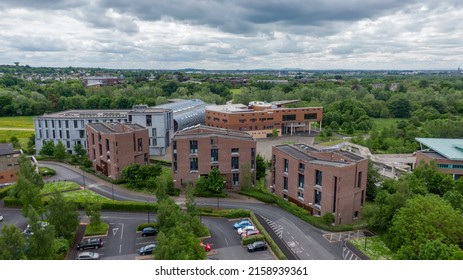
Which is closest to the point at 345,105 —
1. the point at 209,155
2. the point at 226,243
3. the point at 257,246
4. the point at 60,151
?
the point at 209,155

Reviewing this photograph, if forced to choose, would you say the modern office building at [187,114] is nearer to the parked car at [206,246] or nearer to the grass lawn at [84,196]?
the grass lawn at [84,196]

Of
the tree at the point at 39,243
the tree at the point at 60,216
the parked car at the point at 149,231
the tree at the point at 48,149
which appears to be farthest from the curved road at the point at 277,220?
the tree at the point at 39,243

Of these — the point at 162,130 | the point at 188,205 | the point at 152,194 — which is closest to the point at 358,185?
the point at 188,205

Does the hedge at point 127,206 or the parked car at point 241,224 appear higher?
the hedge at point 127,206

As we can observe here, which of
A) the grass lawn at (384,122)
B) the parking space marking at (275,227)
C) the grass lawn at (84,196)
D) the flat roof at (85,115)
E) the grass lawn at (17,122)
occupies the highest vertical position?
the flat roof at (85,115)
